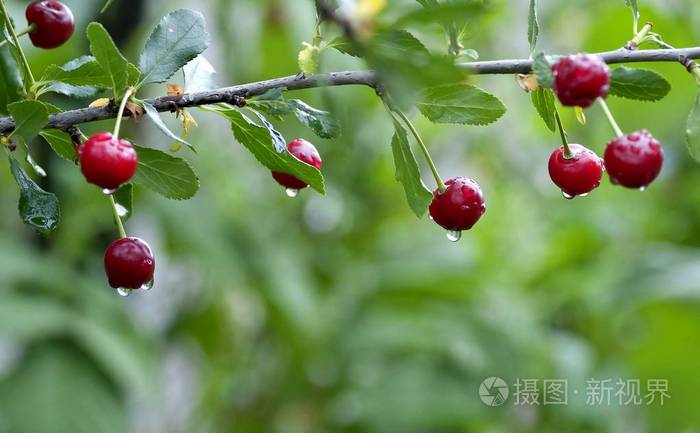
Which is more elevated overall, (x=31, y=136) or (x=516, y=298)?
(x=516, y=298)

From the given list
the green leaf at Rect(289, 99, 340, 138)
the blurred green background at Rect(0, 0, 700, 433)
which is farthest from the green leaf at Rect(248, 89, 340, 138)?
the blurred green background at Rect(0, 0, 700, 433)

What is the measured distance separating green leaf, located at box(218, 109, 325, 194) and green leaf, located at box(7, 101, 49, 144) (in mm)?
136

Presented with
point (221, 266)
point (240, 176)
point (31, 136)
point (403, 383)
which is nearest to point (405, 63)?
point (31, 136)

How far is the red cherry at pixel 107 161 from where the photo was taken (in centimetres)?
65

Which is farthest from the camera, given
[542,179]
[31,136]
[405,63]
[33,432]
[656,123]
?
[542,179]

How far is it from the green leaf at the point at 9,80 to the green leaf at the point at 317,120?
24 centimetres

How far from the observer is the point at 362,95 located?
271 centimetres

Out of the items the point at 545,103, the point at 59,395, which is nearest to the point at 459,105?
the point at 545,103

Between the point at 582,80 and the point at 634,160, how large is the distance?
0.08 meters

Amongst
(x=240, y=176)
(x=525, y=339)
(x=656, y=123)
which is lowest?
(x=525, y=339)

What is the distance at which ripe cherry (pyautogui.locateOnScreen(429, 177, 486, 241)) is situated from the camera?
2.65ft

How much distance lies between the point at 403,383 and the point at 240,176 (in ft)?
2.79

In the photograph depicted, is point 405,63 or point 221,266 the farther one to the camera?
point 221,266

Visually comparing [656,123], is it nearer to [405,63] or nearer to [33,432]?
[33,432]
